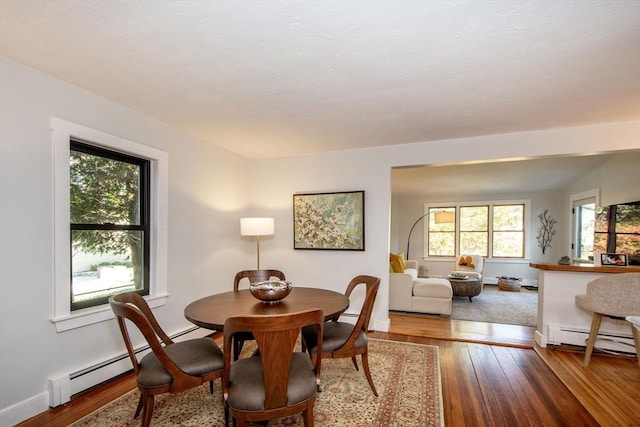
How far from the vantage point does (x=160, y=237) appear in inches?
111

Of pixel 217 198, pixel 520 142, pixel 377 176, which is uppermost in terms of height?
pixel 520 142

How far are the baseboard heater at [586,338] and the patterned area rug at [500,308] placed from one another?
915 millimetres

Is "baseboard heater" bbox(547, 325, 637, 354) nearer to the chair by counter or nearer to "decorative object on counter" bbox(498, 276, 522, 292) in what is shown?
the chair by counter

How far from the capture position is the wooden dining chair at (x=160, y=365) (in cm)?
155

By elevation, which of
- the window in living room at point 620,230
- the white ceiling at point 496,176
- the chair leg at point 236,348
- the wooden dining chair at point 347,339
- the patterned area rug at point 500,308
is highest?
the white ceiling at point 496,176

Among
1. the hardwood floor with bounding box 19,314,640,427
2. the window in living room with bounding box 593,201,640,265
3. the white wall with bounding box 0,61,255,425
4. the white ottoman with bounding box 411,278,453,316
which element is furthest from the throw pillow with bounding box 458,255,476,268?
the white wall with bounding box 0,61,255,425

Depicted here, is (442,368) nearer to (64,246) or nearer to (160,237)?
(160,237)

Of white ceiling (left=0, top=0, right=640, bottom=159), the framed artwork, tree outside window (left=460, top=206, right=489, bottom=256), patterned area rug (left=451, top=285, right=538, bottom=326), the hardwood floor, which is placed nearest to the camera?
white ceiling (left=0, top=0, right=640, bottom=159)

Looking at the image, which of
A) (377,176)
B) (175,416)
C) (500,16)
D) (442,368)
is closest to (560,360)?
(442,368)

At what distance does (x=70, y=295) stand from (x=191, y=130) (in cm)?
179

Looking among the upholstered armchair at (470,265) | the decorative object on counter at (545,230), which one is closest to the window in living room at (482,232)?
the decorative object on counter at (545,230)

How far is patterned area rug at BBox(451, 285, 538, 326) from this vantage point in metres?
4.23

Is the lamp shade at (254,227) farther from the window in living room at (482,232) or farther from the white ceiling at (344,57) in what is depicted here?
the window in living room at (482,232)

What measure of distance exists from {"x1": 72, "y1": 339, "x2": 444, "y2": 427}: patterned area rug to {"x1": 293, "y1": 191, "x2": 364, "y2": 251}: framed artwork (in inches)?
59.2
